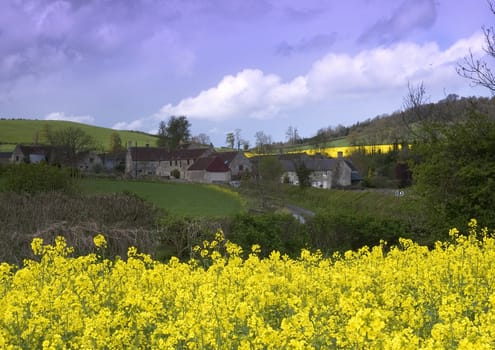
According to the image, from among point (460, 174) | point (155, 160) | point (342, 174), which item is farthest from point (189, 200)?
point (155, 160)

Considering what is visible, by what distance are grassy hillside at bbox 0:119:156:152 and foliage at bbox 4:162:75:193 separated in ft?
292

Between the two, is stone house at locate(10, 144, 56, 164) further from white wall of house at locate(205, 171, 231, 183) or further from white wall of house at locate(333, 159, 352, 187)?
white wall of house at locate(333, 159, 352, 187)

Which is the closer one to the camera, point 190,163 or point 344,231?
point 344,231

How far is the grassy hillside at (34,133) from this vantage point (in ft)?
381

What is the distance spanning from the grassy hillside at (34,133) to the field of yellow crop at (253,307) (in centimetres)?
11018

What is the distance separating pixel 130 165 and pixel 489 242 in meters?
95.6

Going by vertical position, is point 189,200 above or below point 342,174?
below

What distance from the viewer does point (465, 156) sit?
17.9 metres

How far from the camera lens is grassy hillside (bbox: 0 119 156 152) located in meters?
116

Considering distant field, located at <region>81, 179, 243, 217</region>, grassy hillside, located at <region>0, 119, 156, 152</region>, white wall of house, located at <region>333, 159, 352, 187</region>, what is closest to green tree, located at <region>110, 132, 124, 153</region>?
grassy hillside, located at <region>0, 119, 156, 152</region>

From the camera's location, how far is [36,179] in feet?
82.3

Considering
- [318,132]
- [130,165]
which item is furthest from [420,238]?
[318,132]

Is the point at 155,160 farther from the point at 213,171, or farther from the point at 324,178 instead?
the point at 324,178

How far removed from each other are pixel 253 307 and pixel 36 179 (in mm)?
21835
